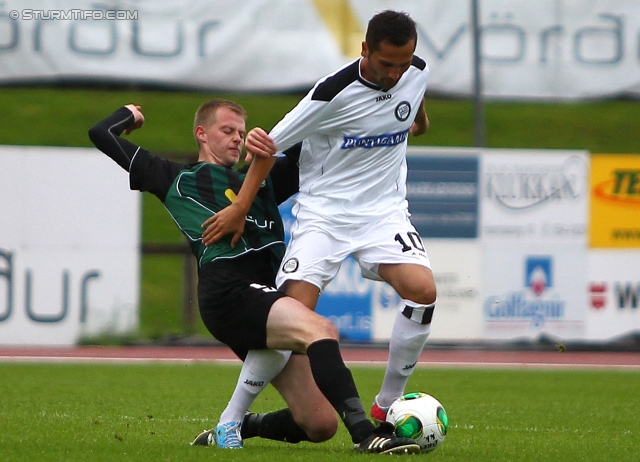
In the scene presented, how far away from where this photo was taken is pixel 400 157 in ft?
19.5

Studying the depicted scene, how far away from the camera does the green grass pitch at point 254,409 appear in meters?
5.30

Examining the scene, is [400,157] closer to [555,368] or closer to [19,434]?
[19,434]

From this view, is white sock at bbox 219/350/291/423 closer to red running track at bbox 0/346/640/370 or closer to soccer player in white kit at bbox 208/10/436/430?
soccer player in white kit at bbox 208/10/436/430

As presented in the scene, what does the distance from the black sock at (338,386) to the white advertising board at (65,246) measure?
766cm

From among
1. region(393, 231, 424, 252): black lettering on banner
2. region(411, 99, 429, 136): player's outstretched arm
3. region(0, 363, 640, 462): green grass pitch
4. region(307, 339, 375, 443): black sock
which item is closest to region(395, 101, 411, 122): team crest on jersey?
region(411, 99, 429, 136): player's outstretched arm

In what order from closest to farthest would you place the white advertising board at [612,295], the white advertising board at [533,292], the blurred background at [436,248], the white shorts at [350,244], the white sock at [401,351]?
the white shorts at [350,244] < the white sock at [401,351] < the blurred background at [436,248] < the white advertising board at [533,292] < the white advertising board at [612,295]

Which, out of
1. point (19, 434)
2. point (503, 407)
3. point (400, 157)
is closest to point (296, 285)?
point (400, 157)

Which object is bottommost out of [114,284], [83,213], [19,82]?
[114,284]

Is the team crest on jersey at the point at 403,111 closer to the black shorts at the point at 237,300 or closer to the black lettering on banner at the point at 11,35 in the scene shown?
the black shorts at the point at 237,300

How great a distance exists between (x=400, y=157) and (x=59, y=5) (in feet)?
37.2

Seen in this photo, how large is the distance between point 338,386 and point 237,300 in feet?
2.16

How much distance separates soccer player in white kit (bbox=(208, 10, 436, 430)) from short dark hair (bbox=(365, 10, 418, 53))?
0.08 m

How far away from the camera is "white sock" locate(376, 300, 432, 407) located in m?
5.85

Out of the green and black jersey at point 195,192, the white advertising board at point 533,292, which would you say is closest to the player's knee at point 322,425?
the green and black jersey at point 195,192
